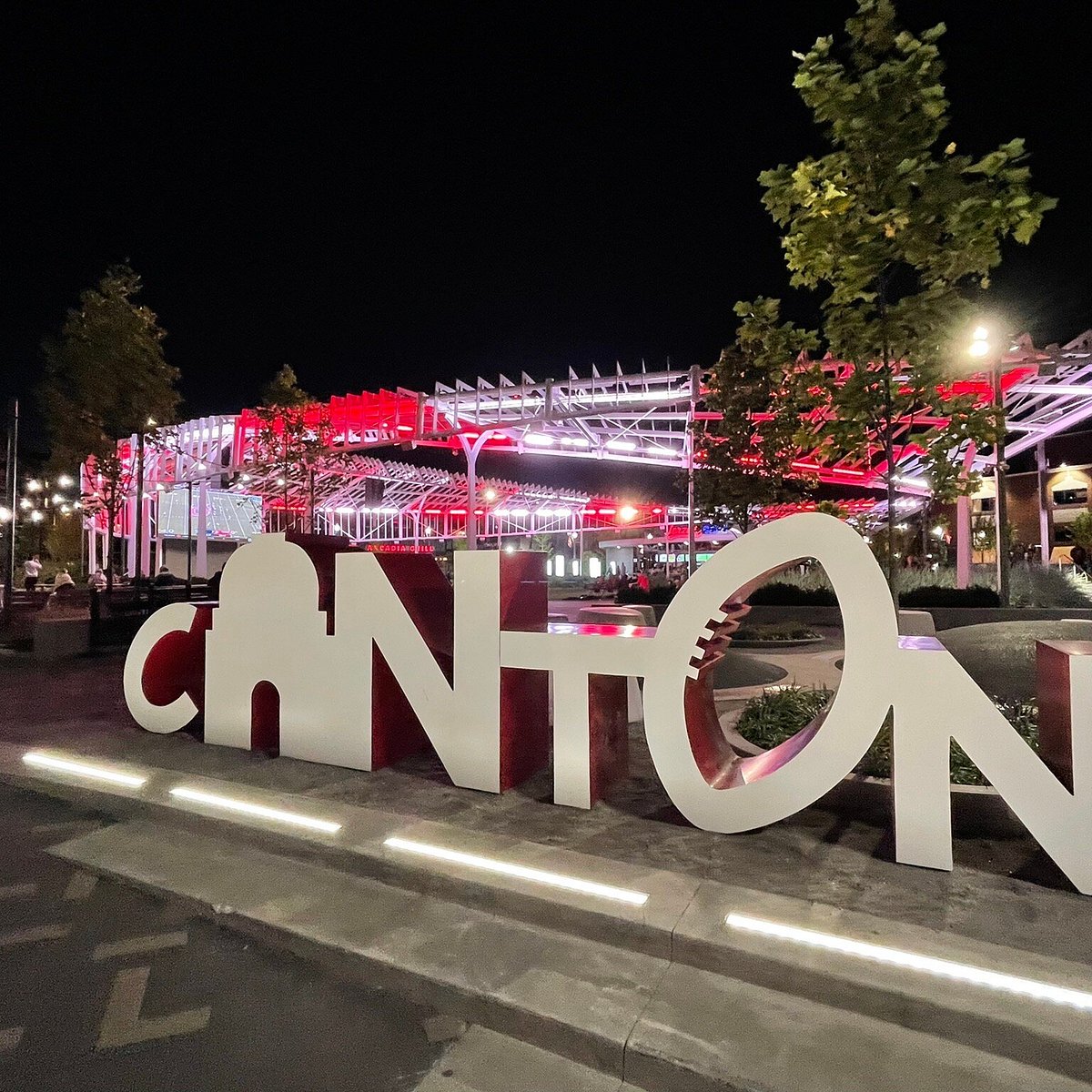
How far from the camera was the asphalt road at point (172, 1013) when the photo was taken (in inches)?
106

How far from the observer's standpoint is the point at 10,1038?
289 centimetres

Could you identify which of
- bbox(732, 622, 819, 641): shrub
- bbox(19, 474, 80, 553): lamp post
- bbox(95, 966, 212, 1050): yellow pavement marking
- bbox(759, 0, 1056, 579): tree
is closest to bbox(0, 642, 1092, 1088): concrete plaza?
bbox(95, 966, 212, 1050): yellow pavement marking

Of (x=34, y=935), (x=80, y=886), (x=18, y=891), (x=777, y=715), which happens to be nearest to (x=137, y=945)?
(x=34, y=935)

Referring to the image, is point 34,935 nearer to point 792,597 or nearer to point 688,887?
point 688,887

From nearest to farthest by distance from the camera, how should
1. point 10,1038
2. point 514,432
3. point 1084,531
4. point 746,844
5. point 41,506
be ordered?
point 10,1038
point 746,844
point 1084,531
point 514,432
point 41,506

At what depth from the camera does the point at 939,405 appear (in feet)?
19.0

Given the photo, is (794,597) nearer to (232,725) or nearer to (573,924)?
(232,725)

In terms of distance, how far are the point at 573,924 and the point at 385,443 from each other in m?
29.5

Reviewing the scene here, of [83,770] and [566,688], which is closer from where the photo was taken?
[566,688]

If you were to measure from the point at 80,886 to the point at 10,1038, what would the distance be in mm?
1462

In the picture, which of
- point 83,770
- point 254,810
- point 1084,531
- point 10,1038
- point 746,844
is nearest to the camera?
point 10,1038

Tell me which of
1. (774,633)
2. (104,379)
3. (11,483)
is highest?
(104,379)

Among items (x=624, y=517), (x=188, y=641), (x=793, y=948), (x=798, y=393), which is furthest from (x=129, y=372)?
(x=624, y=517)

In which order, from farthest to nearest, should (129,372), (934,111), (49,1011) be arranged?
(129,372) → (934,111) → (49,1011)
